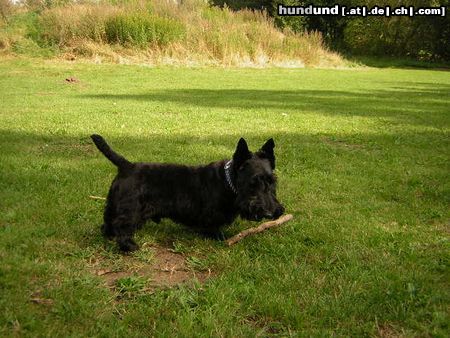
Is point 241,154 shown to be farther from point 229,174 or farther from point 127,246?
point 127,246

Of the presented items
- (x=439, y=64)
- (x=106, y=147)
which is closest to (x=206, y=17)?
(x=439, y=64)

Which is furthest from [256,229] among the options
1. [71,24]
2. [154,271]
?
[71,24]

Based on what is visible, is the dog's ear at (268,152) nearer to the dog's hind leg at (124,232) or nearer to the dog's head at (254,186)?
the dog's head at (254,186)

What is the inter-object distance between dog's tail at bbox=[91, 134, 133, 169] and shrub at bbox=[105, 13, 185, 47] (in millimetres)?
21620

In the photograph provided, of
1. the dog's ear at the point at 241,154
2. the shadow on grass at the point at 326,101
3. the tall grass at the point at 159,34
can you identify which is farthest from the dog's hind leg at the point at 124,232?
the tall grass at the point at 159,34

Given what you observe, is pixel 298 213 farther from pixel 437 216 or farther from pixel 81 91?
pixel 81 91

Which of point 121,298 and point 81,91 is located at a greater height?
point 81,91

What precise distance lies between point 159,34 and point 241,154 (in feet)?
72.7

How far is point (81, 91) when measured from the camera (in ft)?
52.9

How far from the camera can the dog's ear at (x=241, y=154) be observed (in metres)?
4.25

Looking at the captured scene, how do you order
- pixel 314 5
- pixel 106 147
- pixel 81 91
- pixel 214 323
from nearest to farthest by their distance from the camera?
1. pixel 214 323
2. pixel 106 147
3. pixel 81 91
4. pixel 314 5

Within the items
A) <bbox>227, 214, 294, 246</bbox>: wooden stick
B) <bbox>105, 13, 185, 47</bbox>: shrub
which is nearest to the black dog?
<bbox>227, 214, 294, 246</bbox>: wooden stick

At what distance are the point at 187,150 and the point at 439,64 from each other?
3684 cm

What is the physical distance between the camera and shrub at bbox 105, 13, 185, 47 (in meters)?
24.5
